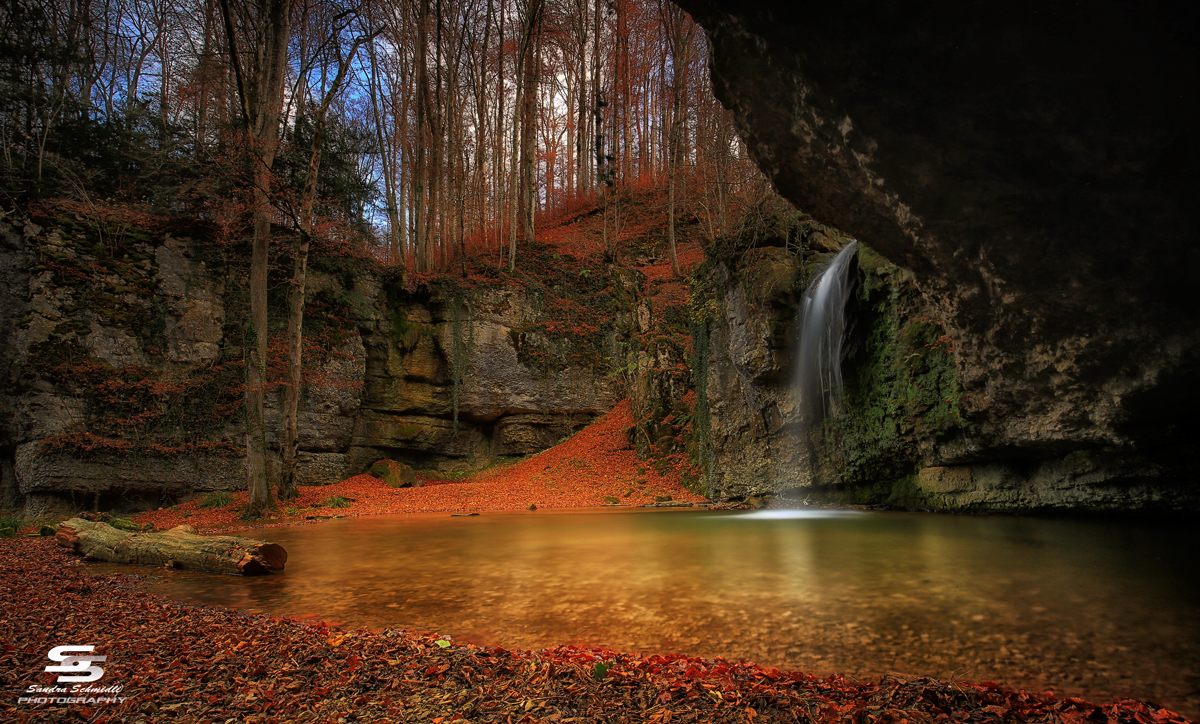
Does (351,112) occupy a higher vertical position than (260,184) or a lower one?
higher

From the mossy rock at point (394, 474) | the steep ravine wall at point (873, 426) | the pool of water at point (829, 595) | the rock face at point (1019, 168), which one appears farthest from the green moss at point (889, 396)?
the mossy rock at point (394, 474)

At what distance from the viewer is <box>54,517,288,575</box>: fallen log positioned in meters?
4.76

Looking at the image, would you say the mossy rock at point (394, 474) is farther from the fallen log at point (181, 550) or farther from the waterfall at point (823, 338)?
the waterfall at point (823, 338)

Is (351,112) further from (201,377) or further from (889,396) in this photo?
(889,396)

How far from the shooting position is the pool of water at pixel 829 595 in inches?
95.8

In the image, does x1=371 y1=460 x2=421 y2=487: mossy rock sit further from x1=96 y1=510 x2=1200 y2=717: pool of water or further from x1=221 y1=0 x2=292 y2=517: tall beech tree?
x1=96 y1=510 x2=1200 y2=717: pool of water

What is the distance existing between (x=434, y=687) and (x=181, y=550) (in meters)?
4.54

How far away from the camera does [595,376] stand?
1819 centimetres

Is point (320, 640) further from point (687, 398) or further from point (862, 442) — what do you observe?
point (687, 398)

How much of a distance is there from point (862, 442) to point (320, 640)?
825cm

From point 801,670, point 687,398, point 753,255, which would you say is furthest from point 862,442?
point 801,670

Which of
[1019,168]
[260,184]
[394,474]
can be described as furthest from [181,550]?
[394,474]

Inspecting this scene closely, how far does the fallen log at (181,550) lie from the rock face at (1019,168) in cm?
564

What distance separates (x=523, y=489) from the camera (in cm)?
1359
